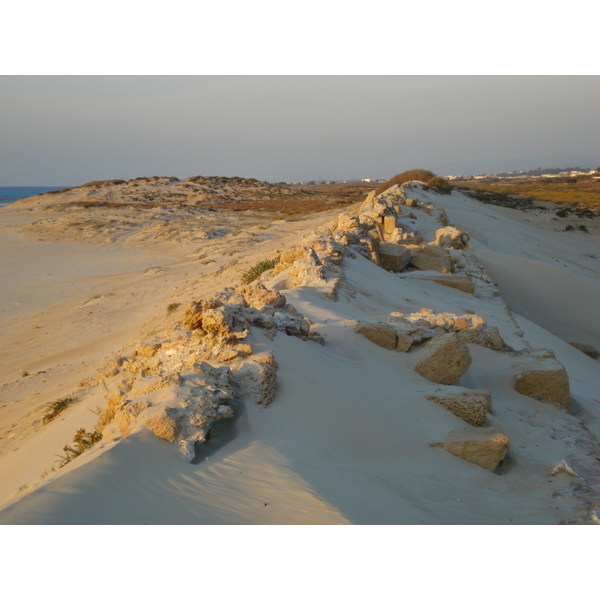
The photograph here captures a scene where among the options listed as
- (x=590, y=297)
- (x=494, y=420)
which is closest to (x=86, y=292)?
(x=494, y=420)

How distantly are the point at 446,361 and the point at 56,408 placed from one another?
3656 millimetres

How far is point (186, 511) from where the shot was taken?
218 cm

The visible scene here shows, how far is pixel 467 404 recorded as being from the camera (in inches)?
152

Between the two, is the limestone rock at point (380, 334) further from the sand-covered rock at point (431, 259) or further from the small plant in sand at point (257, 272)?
the sand-covered rock at point (431, 259)

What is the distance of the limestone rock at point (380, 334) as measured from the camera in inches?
189

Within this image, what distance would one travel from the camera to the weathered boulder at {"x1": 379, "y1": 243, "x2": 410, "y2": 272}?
10023mm

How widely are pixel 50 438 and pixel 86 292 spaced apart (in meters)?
8.12

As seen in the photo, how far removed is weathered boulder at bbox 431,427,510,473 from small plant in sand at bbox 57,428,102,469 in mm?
2417

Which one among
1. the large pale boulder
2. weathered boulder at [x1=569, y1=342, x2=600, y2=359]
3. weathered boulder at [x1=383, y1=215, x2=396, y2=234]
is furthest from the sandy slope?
weathered boulder at [x1=383, y1=215, x2=396, y2=234]

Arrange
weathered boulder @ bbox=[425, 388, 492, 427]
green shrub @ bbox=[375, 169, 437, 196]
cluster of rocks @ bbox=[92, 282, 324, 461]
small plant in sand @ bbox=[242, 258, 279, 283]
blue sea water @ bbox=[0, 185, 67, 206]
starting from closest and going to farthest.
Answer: cluster of rocks @ bbox=[92, 282, 324, 461] < weathered boulder @ bbox=[425, 388, 492, 427] < small plant in sand @ bbox=[242, 258, 279, 283] < green shrub @ bbox=[375, 169, 437, 196] < blue sea water @ bbox=[0, 185, 67, 206]

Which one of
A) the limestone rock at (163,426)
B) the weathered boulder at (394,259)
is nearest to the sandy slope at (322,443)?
the limestone rock at (163,426)

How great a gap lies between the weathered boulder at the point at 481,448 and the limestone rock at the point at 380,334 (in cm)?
151

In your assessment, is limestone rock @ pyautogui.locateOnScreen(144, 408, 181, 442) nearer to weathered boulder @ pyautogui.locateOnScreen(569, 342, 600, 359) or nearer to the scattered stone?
the scattered stone

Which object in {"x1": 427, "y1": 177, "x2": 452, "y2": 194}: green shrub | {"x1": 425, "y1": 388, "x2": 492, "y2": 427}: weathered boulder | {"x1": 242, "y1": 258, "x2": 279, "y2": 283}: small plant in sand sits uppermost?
{"x1": 427, "y1": 177, "x2": 452, "y2": 194}: green shrub
